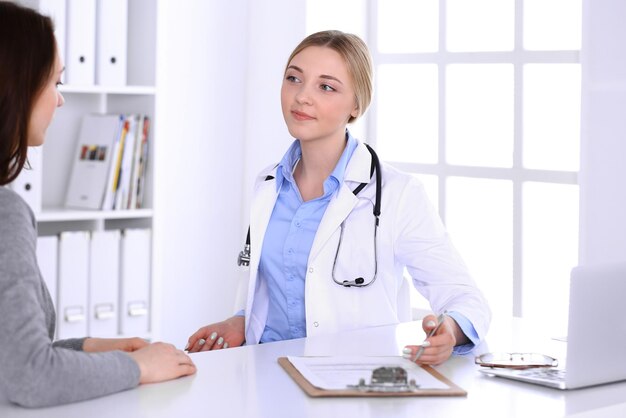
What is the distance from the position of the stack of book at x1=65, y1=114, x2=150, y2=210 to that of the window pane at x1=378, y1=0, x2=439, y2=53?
1.10 meters

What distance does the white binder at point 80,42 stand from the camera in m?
3.48

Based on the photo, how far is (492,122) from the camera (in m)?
3.74

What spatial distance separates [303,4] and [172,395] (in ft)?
8.73

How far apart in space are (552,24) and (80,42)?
5.44ft

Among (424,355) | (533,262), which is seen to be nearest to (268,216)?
(424,355)

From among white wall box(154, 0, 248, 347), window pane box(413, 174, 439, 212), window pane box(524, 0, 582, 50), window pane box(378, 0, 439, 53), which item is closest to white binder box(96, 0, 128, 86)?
white wall box(154, 0, 248, 347)

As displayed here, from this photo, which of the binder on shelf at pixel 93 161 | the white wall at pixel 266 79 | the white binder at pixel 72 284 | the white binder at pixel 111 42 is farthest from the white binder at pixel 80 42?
the white wall at pixel 266 79

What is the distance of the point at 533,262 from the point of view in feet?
11.9

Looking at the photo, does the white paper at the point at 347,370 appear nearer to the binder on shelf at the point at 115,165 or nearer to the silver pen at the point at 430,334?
the silver pen at the point at 430,334

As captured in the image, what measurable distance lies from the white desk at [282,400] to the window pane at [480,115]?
1.81 meters

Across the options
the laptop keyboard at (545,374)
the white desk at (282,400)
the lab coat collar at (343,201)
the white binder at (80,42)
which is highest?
the white binder at (80,42)

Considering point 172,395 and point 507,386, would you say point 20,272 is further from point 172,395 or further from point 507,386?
point 507,386

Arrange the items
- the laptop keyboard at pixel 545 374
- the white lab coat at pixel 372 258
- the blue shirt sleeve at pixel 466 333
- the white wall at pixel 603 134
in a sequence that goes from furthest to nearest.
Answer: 1. the white wall at pixel 603 134
2. the white lab coat at pixel 372 258
3. the blue shirt sleeve at pixel 466 333
4. the laptop keyboard at pixel 545 374

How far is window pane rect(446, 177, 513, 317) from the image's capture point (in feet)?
12.2
